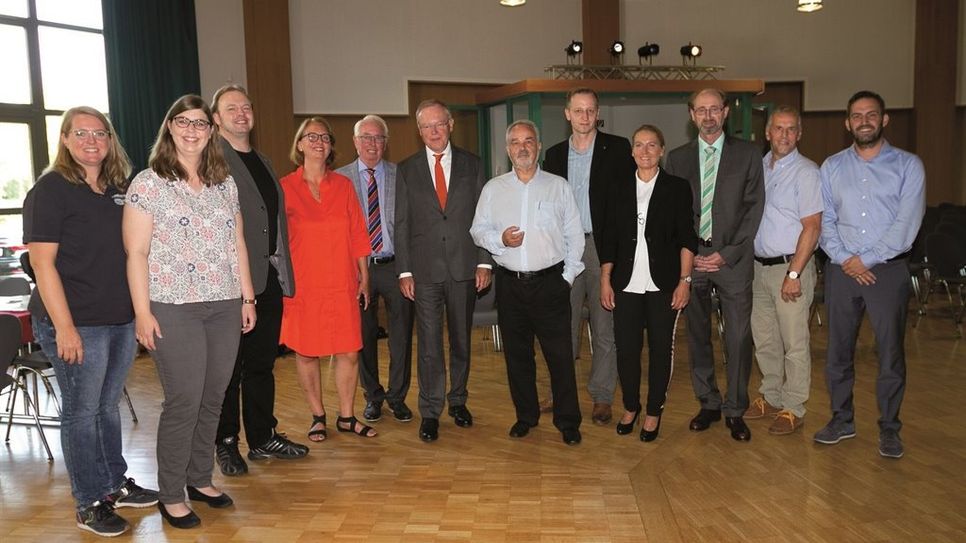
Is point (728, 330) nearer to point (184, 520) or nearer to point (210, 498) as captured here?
point (210, 498)

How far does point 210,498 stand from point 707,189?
3.05m

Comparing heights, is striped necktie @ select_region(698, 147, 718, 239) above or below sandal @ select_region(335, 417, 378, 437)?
above

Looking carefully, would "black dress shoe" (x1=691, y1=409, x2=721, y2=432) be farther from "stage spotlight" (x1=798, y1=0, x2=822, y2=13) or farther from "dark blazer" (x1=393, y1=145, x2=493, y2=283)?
"stage spotlight" (x1=798, y1=0, x2=822, y2=13)

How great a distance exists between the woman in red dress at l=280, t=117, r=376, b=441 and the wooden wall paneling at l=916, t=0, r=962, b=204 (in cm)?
1088

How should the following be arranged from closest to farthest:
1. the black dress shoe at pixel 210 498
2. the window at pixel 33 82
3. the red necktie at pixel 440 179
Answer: the black dress shoe at pixel 210 498, the red necktie at pixel 440 179, the window at pixel 33 82

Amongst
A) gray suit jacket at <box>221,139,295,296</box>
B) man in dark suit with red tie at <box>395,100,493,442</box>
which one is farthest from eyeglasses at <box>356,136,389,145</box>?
gray suit jacket at <box>221,139,295,296</box>

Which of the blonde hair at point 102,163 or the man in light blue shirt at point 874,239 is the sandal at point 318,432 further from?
the man in light blue shirt at point 874,239

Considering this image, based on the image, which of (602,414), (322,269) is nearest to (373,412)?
(322,269)

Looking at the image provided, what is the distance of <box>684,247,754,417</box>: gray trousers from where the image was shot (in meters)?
4.53

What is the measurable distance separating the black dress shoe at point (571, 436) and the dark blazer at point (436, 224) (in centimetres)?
104

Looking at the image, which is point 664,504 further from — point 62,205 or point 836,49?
Answer: point 836,49

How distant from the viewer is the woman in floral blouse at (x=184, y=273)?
3.24 m

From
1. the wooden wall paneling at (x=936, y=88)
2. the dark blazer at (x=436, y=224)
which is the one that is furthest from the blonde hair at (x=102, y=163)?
the wooden wall paneling at (x=936, y=88)

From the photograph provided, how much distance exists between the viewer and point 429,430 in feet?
15.4
